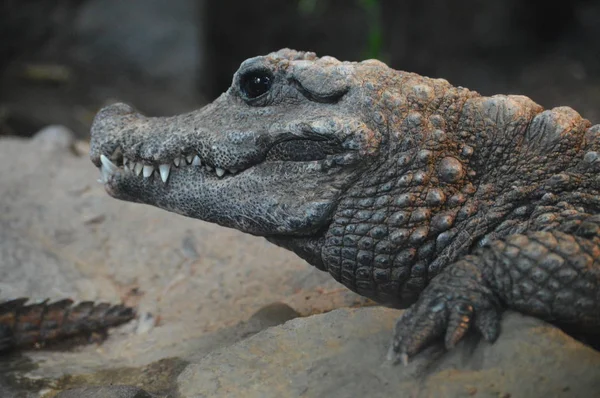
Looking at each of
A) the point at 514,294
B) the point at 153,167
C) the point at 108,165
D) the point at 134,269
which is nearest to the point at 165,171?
the point at 153,167

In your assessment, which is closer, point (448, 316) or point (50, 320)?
point (448, 316)

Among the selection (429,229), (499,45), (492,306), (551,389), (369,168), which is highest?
(499,45)

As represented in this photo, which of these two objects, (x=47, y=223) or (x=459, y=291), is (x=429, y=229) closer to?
(x=459, y=291)

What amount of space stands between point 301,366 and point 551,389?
0.94 meters

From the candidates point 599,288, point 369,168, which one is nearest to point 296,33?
point 369,168

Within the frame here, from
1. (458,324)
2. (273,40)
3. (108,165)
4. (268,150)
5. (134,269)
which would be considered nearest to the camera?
(458,324)

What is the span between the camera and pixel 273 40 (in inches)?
468

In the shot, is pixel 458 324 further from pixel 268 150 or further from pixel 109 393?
pixel 109 393

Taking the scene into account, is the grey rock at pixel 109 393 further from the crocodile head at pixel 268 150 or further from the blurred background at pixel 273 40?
the blurred background at pixel 273 40

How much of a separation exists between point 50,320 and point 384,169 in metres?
2.22

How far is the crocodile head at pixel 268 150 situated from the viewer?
3121 millimetres

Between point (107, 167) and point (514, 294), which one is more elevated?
point (107, 167)

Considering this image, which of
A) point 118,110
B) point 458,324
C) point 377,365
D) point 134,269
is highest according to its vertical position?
point 118,110

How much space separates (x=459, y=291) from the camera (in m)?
2.62
